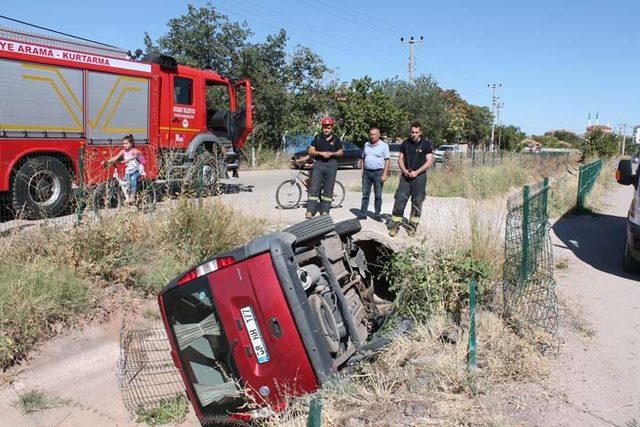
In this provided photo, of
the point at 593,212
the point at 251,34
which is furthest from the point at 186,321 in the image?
the point at 251,34

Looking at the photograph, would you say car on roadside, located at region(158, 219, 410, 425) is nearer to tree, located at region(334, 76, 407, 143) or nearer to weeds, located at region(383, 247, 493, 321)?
weeds, located at region(383, 247, 493, 321)

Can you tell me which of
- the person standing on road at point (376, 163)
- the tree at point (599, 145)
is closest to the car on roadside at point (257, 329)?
the person standing on road at point (376, 163)

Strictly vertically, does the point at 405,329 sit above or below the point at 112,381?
above

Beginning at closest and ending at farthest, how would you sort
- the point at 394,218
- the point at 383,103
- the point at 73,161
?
the point at 394,218 → the point at 73,161 → the point at 383,103

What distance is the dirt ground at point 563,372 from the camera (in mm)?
3568

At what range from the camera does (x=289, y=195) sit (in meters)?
11.4

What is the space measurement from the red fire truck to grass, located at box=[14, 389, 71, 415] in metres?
3.38

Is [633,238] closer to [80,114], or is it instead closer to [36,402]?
[36,402]

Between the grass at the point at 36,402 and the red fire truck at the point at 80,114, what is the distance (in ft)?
11.1

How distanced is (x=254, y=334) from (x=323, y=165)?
519 cm

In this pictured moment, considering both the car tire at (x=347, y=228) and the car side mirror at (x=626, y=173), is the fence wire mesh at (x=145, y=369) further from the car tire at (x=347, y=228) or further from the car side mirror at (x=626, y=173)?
the car side mirror at (x=626, y=173)

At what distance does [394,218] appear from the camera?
7.84 m

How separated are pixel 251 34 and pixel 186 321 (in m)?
26.7

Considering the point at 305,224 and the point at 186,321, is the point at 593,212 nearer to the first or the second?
the point at 305,224
